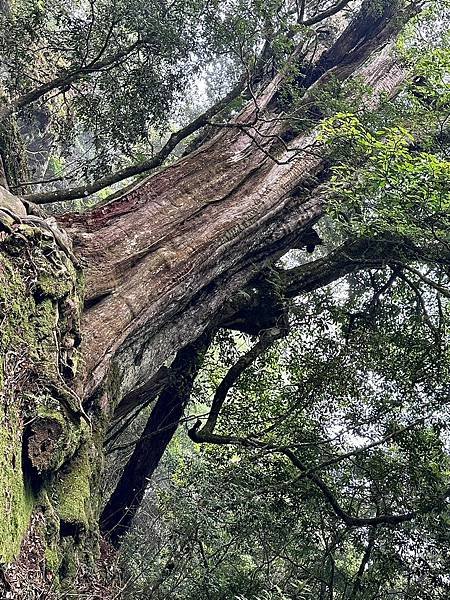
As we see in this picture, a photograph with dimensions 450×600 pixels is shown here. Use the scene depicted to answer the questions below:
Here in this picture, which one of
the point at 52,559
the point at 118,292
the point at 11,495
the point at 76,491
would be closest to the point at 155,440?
the point at 118,292

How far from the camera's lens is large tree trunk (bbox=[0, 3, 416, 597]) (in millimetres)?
3055

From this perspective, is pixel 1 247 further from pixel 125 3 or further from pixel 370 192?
pixel 125 3

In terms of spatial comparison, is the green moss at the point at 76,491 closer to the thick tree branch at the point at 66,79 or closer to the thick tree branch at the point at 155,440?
the thick tree branch at the point at 155,440

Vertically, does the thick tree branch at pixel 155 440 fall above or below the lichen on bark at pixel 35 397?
above

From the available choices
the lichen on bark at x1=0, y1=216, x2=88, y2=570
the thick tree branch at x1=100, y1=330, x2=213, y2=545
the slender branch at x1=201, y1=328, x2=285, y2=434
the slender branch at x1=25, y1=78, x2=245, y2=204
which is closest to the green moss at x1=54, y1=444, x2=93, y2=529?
the lichen on bark at x1=0, y1=216, x2=88, y2=570

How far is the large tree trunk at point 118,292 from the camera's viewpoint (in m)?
3.05

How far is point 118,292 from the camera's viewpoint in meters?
4.87

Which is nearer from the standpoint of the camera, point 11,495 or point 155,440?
point 11,495

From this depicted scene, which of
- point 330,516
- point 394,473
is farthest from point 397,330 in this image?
point 330,516

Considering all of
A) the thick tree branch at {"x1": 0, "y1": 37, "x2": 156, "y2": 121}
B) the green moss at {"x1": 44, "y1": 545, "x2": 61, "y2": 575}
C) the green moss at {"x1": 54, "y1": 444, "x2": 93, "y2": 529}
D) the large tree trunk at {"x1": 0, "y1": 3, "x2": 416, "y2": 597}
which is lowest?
the green moss at {"x1": 44, "y1": 545, "x2": 61, "y2": 575}

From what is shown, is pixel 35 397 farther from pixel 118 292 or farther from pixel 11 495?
pixel 118 292

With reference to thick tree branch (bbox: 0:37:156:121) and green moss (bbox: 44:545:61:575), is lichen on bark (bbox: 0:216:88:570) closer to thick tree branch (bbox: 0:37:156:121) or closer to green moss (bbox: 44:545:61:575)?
green moss (bbox: 44:545:61:575)

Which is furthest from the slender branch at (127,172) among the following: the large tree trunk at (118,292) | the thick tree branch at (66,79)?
the thick tree branch at (66,79)

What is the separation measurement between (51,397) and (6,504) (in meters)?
0.70
